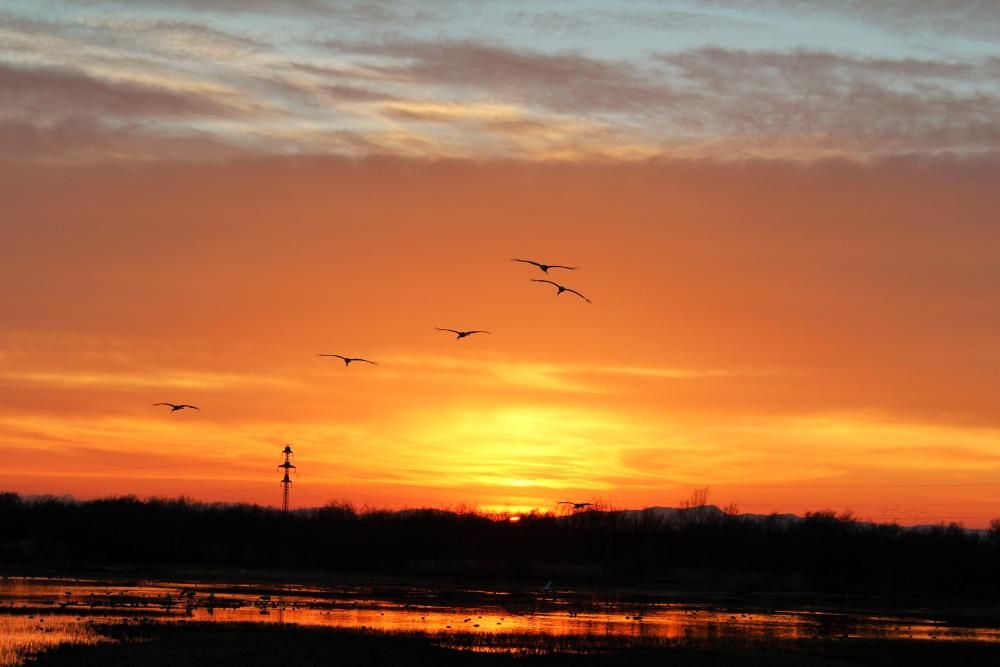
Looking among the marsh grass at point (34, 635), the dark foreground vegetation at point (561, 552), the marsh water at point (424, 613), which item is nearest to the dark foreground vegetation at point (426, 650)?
the marsh grass at point (34, 635)

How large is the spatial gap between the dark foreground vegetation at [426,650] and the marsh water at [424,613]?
9.11ft

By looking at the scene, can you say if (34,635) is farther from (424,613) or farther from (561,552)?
(561,552)

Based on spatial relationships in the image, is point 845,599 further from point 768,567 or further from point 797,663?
point 797,663

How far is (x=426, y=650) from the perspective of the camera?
54.6m

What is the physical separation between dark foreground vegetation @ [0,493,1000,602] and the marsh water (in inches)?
1561

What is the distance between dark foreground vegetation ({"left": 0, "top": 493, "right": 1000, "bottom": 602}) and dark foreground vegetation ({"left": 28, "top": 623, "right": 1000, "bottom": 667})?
81997 mm

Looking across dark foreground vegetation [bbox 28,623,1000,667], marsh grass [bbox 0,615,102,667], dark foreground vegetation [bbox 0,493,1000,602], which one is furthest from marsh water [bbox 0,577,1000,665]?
dark foreground vegetation [bbox 0,493,1000,602]

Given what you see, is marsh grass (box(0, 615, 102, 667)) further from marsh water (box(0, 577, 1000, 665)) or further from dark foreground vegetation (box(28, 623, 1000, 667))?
dark foreground vegetation (box(28, 623, 1000, 667))

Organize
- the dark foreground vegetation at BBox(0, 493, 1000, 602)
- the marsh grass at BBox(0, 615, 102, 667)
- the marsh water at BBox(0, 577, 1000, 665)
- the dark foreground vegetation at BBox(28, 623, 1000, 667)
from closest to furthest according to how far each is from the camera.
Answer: the dark foreground vegetation at BBox(28, 623, 1000, 667) < the marsh grass at BBox(0, 615, 102, 667) < the marsh water at BBox(0, 577, 1000, 665) < the dark foreground vegetation at BBox(0, 493, 1000, 602)

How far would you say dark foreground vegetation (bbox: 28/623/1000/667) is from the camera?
158 ft

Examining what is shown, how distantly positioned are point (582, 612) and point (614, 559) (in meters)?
91.9

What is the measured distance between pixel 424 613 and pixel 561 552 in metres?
106

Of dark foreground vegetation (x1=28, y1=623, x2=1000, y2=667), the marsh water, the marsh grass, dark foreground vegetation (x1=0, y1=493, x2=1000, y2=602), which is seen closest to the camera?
dark foreground vegetation (x1=28, y1=623, x2=1000, y2=667)

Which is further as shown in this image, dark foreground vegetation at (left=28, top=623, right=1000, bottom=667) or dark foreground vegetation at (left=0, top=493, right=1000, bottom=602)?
dark foreground vegetation at (left=0, top=493, right=1000, bottom=602)
